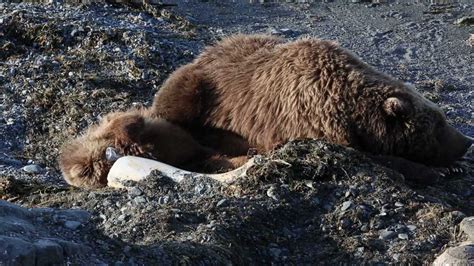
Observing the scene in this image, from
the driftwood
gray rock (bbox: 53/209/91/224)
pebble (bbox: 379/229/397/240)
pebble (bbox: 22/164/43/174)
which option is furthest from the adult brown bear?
gray rock (bbox: 53/209/91/224)

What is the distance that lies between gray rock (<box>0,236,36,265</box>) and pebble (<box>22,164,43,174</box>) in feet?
12.0

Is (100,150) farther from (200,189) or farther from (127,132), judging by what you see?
(200,189)

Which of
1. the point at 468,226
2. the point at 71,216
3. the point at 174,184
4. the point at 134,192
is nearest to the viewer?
the point at 71,216

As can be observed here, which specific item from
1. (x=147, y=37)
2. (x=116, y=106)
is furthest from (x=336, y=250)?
(x=147, y=37)

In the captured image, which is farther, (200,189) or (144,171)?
(144,171)

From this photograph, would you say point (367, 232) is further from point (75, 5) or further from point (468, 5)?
point (468, 5)

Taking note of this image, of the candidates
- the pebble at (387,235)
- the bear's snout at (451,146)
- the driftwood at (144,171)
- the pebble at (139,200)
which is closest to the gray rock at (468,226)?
the pebble at (387,235)

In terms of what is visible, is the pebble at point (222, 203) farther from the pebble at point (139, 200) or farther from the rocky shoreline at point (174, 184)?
the pebble at point (139, 200)

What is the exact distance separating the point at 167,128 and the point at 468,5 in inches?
334

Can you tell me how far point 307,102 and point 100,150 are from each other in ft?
5.53

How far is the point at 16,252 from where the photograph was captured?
360cm

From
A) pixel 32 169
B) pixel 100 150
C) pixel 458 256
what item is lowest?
pixel 32 169

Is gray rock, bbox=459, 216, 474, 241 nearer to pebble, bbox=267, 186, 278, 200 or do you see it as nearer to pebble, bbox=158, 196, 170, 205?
pebble, bbox=267, 186, 278, 200

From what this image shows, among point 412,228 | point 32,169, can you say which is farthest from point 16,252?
point 32,169
